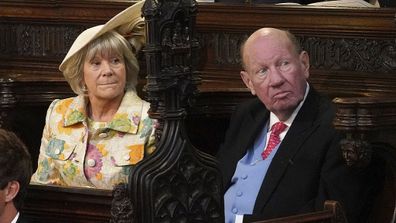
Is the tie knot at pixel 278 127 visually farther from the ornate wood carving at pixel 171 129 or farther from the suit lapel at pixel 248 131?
the ornate wood carving at pixel 171 129

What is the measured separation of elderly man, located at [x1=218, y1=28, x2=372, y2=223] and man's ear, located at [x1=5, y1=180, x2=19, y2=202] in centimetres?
93

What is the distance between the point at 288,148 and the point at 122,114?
2.51 ft

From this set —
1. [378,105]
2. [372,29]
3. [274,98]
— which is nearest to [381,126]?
[378,105]

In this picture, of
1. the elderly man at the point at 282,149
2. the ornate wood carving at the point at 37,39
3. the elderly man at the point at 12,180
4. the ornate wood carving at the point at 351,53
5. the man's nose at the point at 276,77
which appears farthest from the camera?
the ornate wood carving at the point at 37,39

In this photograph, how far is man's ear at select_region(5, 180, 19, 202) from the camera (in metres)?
4.29

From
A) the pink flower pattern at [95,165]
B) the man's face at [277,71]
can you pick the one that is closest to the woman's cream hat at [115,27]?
the pink flower pattern at [95,165]

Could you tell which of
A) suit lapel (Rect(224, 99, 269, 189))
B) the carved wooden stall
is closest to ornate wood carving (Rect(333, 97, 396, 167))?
the carved wooden stall

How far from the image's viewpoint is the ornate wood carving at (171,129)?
3.82 m

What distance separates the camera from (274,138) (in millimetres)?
5086

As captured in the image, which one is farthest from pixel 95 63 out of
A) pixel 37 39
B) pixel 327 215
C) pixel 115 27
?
pixel 327 215

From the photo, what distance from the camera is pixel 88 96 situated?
551 cm

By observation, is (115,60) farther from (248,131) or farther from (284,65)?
(284,65)

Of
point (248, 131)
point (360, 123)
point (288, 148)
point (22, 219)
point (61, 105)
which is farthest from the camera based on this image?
point (61, 105)

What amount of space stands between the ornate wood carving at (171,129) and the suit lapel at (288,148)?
0.94 m
